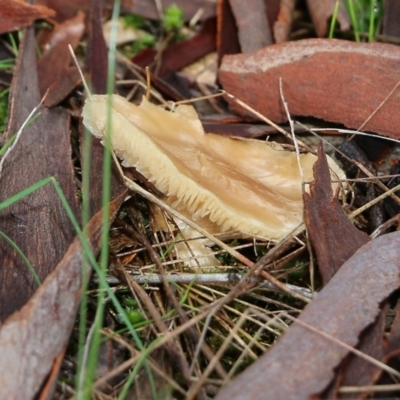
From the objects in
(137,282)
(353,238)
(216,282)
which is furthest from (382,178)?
(137,282)

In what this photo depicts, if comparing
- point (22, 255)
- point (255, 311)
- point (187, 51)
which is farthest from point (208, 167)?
point (187, 51)

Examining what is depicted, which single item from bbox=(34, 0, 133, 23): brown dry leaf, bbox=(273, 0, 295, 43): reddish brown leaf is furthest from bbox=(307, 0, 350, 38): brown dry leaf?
bbox=(34, 0, 133, 23): brown dry leaf

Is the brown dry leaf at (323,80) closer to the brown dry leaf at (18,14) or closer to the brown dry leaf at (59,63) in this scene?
the brown dry leaf at (59,63)

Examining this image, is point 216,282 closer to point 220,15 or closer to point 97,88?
point 97,88

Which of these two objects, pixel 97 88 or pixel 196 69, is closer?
pixel 97 88

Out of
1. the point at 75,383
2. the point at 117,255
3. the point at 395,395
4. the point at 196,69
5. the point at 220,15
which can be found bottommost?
the point at 395,395
